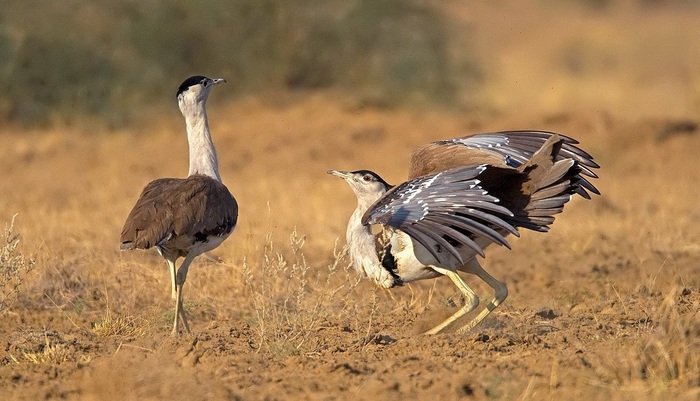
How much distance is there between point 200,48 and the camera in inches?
669

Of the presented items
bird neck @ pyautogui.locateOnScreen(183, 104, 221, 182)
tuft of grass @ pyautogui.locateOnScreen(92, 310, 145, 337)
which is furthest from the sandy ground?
bird neck @ pyautogui.locateOnScreen(183, 104, 221, 182)

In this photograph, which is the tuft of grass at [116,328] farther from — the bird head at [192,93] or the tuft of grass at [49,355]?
the bird head at [192,93]

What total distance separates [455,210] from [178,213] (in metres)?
1.71

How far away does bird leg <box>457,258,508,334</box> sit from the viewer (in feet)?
20.6

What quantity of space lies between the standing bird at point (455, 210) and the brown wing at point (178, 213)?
2.48 ft

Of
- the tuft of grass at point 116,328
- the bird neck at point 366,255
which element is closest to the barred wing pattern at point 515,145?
the bird neck at point 366,255

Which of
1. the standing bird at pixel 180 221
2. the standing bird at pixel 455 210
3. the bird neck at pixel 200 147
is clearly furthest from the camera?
the bird neck at pixel 200 147

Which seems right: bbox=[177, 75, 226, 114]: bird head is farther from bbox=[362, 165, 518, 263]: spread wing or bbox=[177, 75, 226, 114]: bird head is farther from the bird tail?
the bird tail

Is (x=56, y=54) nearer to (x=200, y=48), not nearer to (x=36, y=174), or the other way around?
(x=200, y=48)

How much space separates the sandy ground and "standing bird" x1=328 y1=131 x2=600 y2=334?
0.27 m

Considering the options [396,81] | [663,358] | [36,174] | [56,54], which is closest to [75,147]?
[36,174]

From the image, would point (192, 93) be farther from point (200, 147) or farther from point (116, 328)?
point (116, 328)

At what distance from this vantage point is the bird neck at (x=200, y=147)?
24.2ft

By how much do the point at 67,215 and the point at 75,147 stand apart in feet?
12.6
